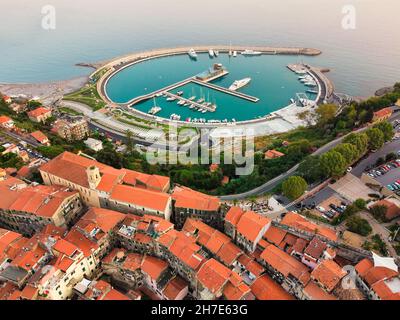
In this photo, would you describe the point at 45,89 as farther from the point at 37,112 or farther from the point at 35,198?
the point at 35,198

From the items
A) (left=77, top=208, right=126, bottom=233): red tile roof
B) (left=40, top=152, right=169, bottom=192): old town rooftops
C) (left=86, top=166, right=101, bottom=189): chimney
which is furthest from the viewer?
(left=40, top=152, right=169, bottom=192): old town rooftops

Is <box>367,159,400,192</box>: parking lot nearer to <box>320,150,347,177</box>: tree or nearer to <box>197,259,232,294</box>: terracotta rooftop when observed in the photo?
<box>320,150,347,177</box>: tree

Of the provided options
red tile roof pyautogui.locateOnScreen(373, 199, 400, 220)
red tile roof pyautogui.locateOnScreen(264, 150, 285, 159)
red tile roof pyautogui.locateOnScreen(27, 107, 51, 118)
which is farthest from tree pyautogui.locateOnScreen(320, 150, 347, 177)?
red tile roof pyautogui.locateOnScreen(27, 107, 51, 118)

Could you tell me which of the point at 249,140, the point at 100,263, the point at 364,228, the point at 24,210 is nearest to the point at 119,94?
the point at 249,140

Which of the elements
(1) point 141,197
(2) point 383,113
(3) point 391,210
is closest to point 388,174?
(3) point 391,210

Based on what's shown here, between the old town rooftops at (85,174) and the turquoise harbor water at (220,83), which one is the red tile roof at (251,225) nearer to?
the old town rooftops at (85,174)

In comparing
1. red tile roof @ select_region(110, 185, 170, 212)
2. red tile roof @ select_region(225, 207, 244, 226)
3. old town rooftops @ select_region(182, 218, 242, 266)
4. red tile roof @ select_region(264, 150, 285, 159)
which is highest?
red tile roof @ select_region(110, 185, 170, 212)

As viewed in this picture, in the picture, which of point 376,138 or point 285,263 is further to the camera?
point 376,138
